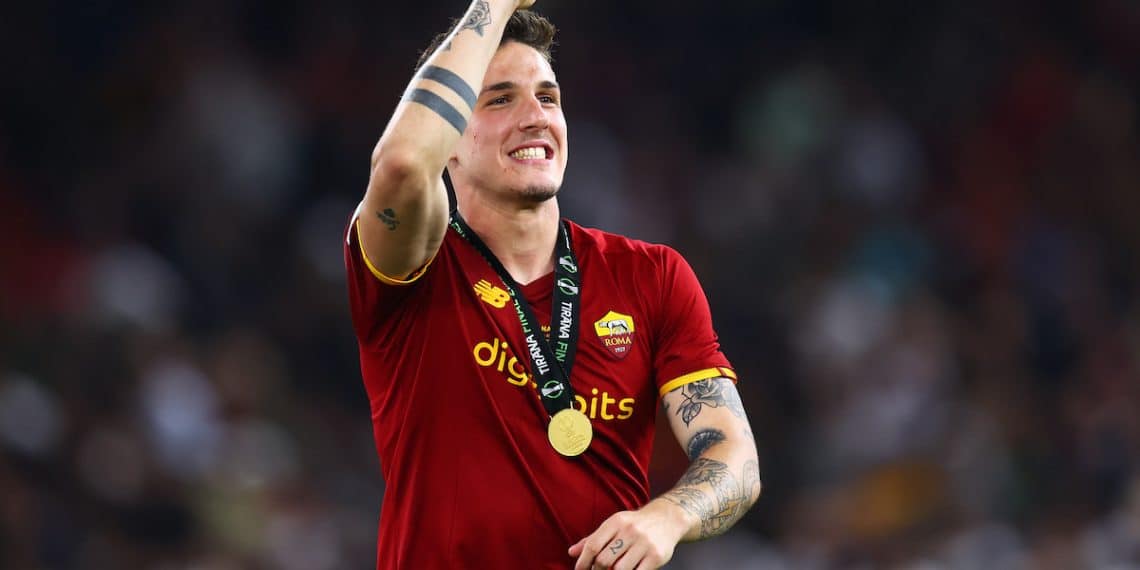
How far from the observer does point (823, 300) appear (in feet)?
31.6

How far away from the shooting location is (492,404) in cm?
325

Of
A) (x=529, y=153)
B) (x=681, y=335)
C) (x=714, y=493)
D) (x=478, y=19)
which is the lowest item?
(x=714, y=493)

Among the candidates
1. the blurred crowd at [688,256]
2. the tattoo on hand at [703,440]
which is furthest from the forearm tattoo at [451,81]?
the blurred crowd at [688,256]

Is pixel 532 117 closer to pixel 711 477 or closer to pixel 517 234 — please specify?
pixel 517 234

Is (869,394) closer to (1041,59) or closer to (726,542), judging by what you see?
(726,542)

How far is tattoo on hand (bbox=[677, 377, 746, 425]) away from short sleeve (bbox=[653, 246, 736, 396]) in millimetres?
17

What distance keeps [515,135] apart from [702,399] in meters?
0.78

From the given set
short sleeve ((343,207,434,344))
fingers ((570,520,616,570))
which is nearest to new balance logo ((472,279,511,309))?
short sleeve ((343,207,434,344))

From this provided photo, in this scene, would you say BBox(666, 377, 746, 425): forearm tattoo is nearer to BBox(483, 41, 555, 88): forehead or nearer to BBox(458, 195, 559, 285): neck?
BBox(458, 195, 559, 285): neck

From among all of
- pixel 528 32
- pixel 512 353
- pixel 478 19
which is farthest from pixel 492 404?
pixel 528 32

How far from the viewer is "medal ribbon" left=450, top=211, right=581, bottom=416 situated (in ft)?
10.9

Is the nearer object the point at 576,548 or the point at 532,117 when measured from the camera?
the point at 576,548

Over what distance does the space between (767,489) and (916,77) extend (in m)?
4.35

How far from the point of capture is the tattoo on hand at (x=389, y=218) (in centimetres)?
308
